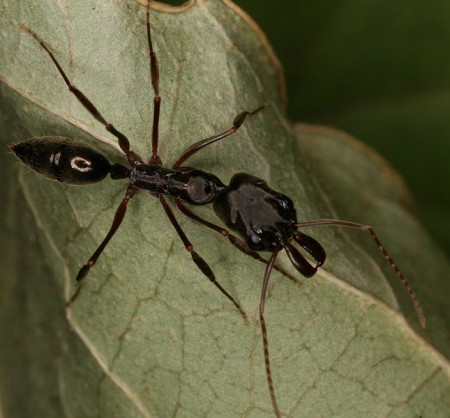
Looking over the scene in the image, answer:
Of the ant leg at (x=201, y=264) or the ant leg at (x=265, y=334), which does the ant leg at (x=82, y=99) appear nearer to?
the ant leg at (x=201, y=264)

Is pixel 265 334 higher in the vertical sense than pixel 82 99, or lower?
lower

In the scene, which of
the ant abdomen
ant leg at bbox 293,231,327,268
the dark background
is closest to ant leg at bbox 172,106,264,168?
the ant abdomen

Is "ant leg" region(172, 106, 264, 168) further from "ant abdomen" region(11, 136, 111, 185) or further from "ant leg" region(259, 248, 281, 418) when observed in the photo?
"ant leg" region(259, 248, 281, 418)

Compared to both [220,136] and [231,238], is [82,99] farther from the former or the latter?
[231,238]

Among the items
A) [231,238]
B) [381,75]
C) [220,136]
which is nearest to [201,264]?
[231,238]

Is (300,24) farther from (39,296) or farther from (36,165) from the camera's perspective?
(39,296)

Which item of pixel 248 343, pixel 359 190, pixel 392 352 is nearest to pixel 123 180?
pixel 248 343
